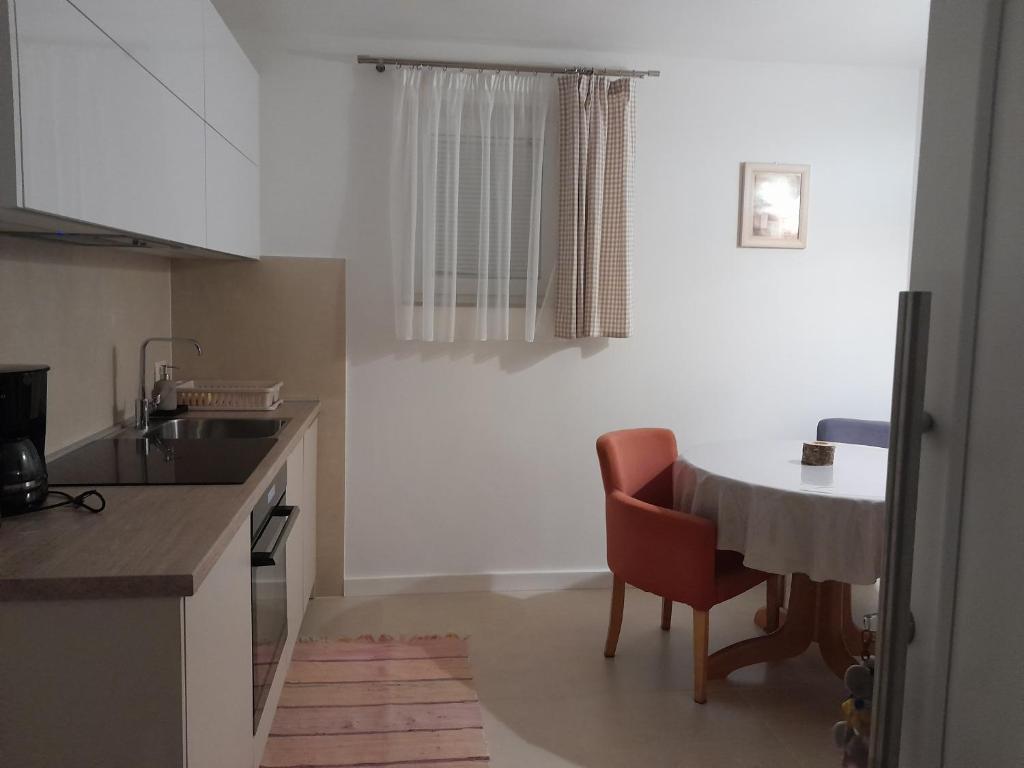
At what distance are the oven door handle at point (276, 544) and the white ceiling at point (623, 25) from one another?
2.09m

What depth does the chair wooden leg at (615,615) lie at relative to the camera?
10.3 ft

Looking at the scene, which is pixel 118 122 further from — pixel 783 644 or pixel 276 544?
pixel 783 644

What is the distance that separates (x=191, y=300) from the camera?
11.8ft

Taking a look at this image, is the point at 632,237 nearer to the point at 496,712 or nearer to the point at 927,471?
the point at 496,712

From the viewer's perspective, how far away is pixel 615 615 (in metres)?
3.20

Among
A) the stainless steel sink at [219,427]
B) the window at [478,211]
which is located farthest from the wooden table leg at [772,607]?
the stainless steel sink at [219,427]

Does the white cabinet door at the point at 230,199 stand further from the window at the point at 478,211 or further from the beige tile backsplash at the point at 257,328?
the window at the point at 478,211

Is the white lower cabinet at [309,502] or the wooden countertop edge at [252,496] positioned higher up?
the wooden countertop edge at [252,496]

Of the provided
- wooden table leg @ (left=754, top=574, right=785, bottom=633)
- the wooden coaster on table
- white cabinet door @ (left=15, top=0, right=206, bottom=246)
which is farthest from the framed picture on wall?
white cabinet door @ (left=15, top=0, right=206, bottom=246)

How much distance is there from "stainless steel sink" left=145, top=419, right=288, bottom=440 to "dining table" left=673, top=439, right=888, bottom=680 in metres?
1.60

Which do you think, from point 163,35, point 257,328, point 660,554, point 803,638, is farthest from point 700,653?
point 163,35

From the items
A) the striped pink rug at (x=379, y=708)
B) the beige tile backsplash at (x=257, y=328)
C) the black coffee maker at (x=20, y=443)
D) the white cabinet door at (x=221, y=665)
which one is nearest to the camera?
the white cabinet door at (x=221, y=665)

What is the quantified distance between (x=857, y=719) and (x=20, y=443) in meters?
1.60

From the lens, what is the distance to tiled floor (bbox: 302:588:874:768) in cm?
259
